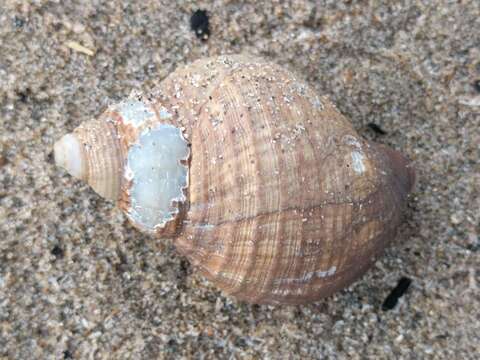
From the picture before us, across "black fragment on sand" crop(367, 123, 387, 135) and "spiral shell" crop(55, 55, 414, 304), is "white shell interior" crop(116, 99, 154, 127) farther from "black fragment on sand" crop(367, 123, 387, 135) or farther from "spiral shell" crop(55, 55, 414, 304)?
"black fragment on sand" crop(367, 123, 387, 135)

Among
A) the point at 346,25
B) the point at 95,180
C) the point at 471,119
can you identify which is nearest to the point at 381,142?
the point at 471,119

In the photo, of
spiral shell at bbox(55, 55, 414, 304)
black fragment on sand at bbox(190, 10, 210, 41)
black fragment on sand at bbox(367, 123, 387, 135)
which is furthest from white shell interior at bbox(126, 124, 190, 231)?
black fragment on sand at bbox(367, 123, 387, 135)

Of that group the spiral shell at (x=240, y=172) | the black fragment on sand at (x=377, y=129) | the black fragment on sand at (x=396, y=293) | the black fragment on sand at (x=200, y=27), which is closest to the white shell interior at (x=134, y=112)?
the spiral shell at (x=240, y=172)

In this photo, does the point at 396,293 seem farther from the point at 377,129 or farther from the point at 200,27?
the point at 200,27

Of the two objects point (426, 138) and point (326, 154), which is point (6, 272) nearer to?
point (326, 154)

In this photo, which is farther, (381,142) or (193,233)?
(381,142)

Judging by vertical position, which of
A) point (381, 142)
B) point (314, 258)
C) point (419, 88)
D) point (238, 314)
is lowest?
→ point (238, 314)

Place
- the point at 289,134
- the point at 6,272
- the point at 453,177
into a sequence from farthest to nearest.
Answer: the point at 453,177 < the point at 6,272 < the point at 289,134
